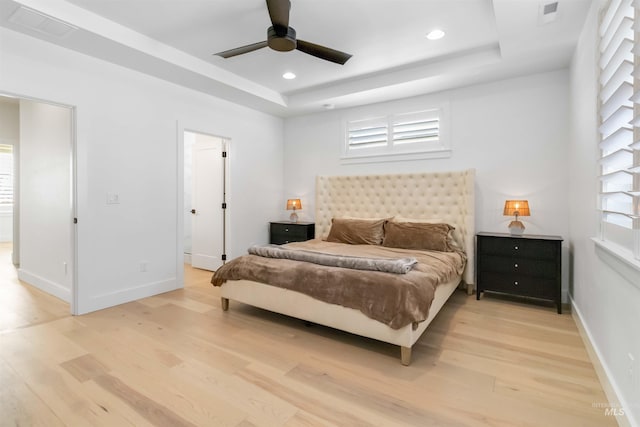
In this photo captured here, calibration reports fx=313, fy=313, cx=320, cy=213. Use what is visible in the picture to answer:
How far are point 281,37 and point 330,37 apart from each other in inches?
33.4

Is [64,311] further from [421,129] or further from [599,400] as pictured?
[421,129]

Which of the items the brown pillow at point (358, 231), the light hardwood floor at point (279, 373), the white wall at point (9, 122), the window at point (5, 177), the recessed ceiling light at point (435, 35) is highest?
the recessed ceiling light at point (435, 35)

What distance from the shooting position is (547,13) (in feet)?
8.25

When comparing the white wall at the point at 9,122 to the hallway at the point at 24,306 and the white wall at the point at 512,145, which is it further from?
the white wall at the point at 512,145

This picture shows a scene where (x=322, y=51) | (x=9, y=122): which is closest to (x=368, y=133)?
(x=322, y=51)

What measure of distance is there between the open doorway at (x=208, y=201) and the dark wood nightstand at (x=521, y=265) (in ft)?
12.2

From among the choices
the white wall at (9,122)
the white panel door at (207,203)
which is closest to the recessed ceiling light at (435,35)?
the white panel door at (207,203)

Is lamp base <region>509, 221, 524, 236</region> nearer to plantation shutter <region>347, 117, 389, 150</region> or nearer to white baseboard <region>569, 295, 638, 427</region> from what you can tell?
white baseboard <region>569, 295, 638, 427</region>

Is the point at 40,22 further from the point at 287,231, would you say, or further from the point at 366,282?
the point at 287,231

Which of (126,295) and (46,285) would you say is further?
(46,285)

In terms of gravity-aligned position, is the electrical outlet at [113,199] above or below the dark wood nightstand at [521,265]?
above

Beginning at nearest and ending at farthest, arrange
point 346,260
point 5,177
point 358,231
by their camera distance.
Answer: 1. point 346,260
2. point 358,231
3. point 5,177

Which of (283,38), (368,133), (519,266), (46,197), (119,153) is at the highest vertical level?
(283,38)

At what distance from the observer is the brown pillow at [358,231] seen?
166 inches
